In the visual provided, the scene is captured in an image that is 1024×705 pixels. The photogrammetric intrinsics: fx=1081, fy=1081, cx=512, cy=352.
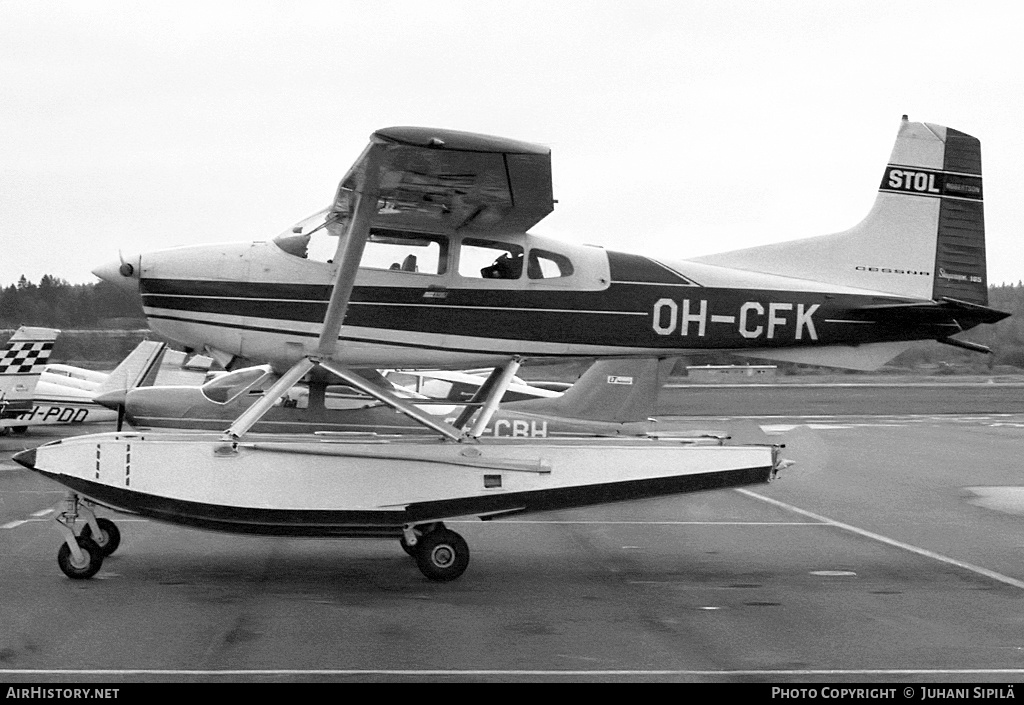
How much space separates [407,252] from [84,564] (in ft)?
12.0

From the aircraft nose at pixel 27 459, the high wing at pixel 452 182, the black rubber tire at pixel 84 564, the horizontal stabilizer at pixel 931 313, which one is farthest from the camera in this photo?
the horizontal stabilizer at pixel 931 313

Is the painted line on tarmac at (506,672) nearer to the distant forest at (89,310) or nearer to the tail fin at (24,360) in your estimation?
the distant forest at (89,310)

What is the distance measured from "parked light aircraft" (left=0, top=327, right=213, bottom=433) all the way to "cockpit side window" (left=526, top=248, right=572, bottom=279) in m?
11.7

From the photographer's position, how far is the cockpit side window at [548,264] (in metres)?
9.60

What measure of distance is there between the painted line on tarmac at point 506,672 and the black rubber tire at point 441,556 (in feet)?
8.63

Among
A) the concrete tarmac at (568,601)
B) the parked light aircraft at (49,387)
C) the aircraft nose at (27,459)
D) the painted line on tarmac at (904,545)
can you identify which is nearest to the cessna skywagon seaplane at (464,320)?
the aircraft nose at (27,459)

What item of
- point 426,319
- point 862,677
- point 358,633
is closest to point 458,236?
point 426,319

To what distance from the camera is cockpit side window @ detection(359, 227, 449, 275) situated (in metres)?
9.43

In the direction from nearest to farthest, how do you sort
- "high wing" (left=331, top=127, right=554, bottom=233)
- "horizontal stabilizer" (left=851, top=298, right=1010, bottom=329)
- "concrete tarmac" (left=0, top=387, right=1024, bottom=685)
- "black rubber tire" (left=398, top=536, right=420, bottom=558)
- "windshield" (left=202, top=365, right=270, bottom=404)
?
"concrete tarmac" (left=0, top=387, right=1024, bottom=685)
"high wing" (left=331, top=127, right=554, bottom=233)
"black rubber tire" (left=398, top=536, right=420, bottom=558)
"horizontal stabilizer" (left=851, top=298, right=1010, bottom=329)
"windshield" (left=202, top=365, right=270, bottom=404)

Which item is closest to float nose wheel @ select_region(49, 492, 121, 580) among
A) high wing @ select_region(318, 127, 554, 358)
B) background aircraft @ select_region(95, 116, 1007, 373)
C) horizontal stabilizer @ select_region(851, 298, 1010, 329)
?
background aircraft @ select_region(95, 116, 1007, 373)

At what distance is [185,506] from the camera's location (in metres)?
8.53

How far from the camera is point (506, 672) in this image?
6.08m

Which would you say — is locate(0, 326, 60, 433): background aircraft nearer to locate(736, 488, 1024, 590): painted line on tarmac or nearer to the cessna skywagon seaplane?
the cessna skywagon seaplane
